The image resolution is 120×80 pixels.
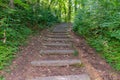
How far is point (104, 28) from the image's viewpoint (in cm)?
641

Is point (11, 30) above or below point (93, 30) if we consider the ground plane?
above

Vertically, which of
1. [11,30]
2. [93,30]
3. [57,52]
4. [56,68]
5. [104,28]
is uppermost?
[11,30]

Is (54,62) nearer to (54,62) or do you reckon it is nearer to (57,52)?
(54,62)

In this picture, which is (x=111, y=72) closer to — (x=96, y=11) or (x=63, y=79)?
(x=63, y=79)

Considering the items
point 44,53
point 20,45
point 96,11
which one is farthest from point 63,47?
point 96,11

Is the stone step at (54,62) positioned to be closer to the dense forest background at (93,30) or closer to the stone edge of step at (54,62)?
the stone edge of step at (54,62)

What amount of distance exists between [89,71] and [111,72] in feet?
1.58

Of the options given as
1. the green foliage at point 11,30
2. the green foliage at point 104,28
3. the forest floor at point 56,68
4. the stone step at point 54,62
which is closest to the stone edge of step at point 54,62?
the stone step at point 54,62

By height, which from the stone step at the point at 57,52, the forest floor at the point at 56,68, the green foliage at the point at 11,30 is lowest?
the forest floor at the point at 56,68

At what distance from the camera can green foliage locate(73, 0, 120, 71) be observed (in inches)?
200

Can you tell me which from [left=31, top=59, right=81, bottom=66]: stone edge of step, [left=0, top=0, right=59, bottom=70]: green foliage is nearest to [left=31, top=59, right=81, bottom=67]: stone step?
[left=31, top=59, right=81, bottom=66]: stone edge of step

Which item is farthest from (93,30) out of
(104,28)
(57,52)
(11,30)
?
(11,30)

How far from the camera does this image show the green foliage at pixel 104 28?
508 cm

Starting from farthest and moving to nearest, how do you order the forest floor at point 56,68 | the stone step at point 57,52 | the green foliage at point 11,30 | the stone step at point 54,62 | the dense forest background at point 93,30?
the stone step at point 57,52
the dense forest background at point 93,30
the green foliage at point 11,30
the stone step at point 54,62
the forest floor at point 56,68
